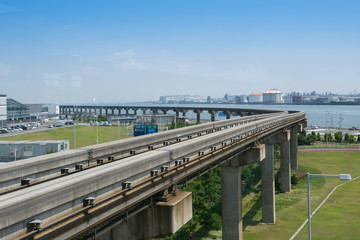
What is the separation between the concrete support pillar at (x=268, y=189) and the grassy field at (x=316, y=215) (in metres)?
0.98

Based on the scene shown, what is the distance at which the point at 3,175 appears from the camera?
41.3ft

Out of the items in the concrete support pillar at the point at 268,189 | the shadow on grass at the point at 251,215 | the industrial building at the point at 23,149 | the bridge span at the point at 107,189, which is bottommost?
the shadow on grass at the point at 251,215

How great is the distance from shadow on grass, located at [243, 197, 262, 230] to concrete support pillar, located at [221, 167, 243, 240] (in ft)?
19.2

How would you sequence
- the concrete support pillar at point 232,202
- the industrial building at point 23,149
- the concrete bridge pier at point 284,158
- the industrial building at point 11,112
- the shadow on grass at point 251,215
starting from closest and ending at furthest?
1. the concrete support pillar at point 232,202
2. the shadow on grass at point 251,215
3. the industrial building at point 23,149
4. the concrete bridge pier at point 284,158
5. the industrial building at point 11,112

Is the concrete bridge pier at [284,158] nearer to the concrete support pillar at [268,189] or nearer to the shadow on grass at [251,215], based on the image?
the concrete support pillar at [268,189]

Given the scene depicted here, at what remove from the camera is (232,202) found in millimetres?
29453

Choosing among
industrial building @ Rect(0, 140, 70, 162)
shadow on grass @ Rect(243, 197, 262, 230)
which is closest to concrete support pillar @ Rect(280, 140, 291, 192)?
shadow on grass @ Rect(243, 197, 262, 230)

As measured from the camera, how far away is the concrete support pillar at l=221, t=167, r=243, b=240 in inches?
1155

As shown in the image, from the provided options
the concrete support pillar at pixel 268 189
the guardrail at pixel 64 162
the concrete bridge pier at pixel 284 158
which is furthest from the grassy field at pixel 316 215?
the guardrail at pixel 64 162

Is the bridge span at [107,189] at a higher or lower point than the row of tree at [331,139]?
higher

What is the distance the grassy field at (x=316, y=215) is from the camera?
3183cm

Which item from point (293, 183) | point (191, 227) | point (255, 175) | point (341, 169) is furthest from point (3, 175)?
point (341, 169)

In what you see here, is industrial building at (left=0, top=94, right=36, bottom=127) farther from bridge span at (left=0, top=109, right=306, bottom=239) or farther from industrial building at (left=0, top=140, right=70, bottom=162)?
bridge span at (left=0, top=109, right=306, bottom=239)

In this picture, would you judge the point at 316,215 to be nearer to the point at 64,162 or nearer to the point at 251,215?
the point at 251,215
